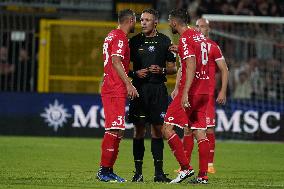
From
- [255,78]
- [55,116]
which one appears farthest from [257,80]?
[55,116]

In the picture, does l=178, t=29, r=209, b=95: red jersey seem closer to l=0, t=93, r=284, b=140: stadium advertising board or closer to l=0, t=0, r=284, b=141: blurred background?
l=0, t=0, r=284, b=141: blurred background

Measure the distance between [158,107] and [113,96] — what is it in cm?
71

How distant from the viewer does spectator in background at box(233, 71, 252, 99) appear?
25156 millimetres

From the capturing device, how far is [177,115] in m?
13.5

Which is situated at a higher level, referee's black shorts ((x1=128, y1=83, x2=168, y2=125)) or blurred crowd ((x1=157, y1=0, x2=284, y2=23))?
blurred crowd ((x1=157, y1=0, x2=284, y2=23))

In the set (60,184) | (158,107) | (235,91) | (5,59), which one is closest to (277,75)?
(235,91)

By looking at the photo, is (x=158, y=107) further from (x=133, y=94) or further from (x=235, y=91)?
(x=235, y=91)

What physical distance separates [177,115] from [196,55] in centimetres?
88

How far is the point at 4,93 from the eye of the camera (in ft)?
81.5

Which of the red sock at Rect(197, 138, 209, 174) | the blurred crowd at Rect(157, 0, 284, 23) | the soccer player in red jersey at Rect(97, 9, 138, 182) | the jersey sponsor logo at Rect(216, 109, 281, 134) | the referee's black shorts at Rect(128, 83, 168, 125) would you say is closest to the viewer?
the red sock at Rect(197, 138, 209, 174)

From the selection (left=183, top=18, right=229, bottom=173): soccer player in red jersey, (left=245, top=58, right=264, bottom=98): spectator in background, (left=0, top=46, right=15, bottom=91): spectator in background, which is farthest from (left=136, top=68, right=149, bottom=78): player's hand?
(left=0, top=46, right=15, bottom=91): spectator in background

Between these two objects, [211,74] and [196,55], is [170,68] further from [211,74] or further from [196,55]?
[211,74]

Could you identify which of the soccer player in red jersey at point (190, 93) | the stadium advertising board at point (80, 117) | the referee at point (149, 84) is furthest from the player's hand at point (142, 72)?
the stadium advertising board at point (80, 117)

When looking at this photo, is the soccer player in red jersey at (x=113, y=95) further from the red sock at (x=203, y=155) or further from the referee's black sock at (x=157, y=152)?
the red sock at (x=203, y=155)
